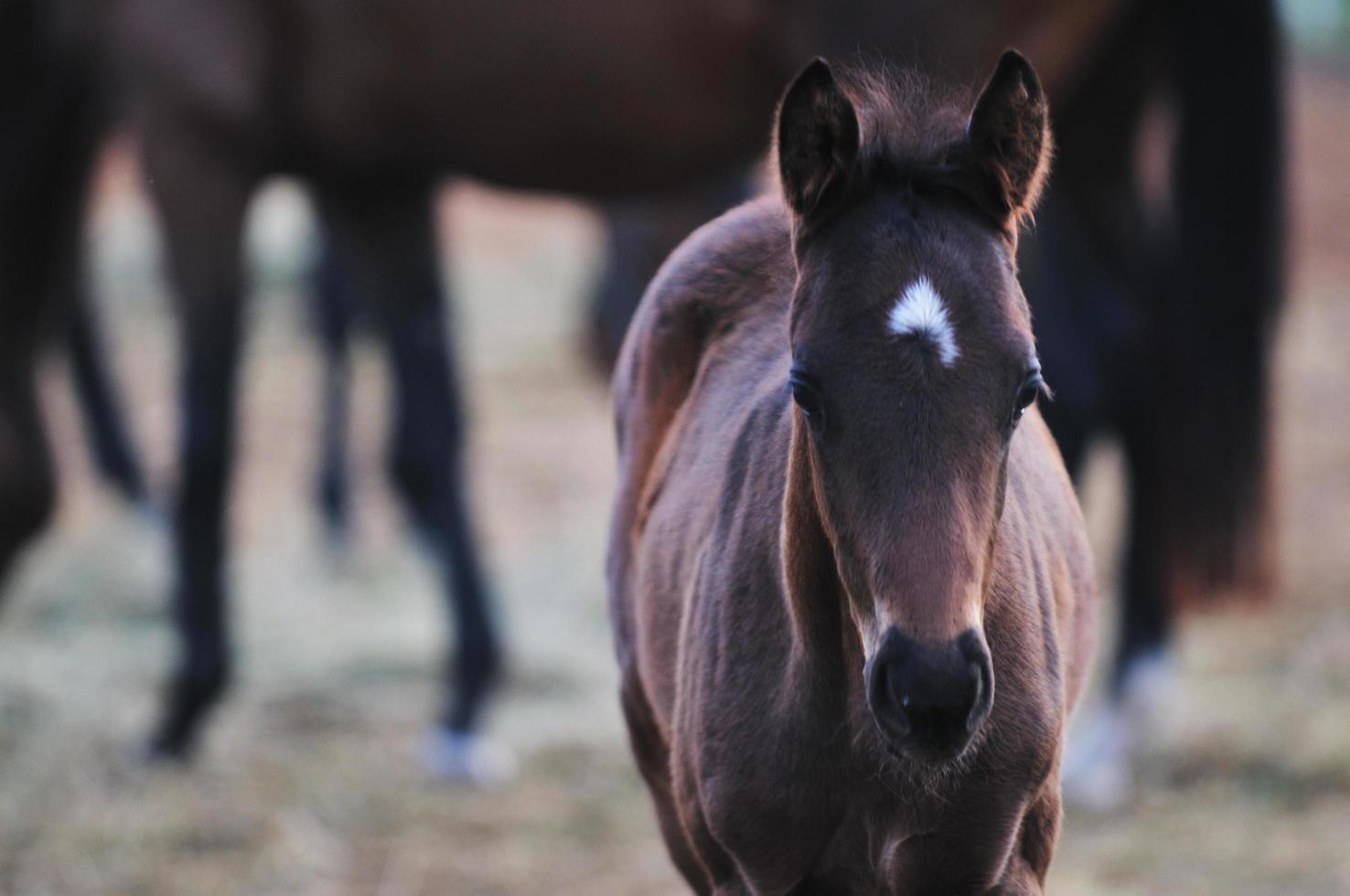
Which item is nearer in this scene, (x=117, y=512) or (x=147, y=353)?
(x=117, y=512)

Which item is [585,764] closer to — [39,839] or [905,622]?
[39,839]

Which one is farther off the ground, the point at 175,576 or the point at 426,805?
the point at 175,576

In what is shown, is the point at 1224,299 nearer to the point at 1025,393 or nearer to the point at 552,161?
the point at 552,161

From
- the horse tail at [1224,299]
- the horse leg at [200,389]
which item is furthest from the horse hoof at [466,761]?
the horse tail at [1224,299]

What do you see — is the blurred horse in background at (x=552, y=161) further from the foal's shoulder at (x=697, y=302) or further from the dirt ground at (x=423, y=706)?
the foal's shoulder at (x=697, y=302)

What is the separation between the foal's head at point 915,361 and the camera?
70.2 inches

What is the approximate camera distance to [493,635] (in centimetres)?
480

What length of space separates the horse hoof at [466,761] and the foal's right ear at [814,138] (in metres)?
2.78

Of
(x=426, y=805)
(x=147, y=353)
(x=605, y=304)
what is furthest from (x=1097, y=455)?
(x=147, y=353)

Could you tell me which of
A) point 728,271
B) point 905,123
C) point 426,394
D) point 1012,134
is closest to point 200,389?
point 426,394

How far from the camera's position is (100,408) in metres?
6.55

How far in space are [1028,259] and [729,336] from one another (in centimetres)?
193

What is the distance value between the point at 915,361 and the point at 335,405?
4987mm

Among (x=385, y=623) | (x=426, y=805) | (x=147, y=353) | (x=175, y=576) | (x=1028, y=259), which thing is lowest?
(x=147, y=353)
